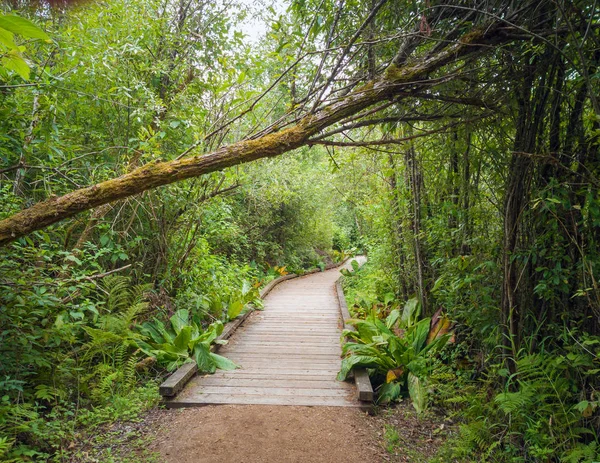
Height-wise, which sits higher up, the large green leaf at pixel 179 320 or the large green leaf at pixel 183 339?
the large green leaf at pixel 179 320

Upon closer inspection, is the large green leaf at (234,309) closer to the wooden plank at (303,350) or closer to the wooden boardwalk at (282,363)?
the wooden boardwalk at (282,363)

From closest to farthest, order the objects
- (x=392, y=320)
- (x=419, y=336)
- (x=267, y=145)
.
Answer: (x=267, y=145), (x=419, y=336), (x=392, y=320)

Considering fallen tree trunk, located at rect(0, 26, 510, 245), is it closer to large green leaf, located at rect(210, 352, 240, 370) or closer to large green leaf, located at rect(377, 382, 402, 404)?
large green leaf, located at rect(377, 382, 402, 404)

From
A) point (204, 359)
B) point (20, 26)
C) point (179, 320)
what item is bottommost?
point (204, 359)

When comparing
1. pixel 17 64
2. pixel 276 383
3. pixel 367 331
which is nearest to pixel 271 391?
pixel 276 383

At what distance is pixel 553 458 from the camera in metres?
2.38

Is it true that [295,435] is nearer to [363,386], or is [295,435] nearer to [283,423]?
[283,423]

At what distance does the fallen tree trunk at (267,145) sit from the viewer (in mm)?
2379

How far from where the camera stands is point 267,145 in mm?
2543

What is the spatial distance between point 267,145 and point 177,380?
298 centimetres

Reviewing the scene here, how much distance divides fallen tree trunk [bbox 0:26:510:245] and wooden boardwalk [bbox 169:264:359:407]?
8.31 feet

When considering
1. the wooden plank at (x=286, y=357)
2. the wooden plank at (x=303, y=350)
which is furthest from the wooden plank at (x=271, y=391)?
the wooden plank at (x=303, y=350)

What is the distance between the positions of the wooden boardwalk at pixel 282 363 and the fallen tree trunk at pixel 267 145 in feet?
8.31

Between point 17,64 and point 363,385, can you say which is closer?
point 17,64
